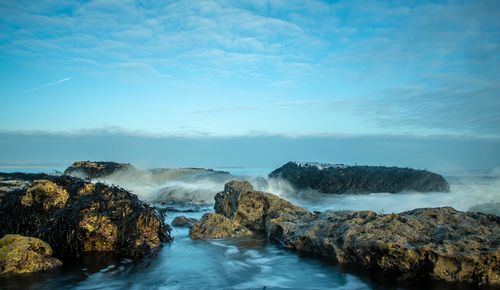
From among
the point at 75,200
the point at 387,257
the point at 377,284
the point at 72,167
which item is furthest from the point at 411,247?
the point at 72,167

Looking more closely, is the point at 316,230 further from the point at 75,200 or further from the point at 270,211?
the point at 75,200

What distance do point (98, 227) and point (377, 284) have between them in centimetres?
470

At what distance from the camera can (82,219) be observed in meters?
6.70

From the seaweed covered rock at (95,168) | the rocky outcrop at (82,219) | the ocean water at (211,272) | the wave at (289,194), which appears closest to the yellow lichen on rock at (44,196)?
the rocky outcrop at (82,219)

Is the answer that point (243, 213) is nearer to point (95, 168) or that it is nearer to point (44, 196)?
point (44, 196)

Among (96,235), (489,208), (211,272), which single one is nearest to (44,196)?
(96,235)

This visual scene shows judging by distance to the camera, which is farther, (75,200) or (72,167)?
(72,167)

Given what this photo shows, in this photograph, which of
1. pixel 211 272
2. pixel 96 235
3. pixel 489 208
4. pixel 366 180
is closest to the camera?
pixel 211 272

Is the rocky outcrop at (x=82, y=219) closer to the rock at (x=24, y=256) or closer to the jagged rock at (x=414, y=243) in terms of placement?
the rock at (x=24, y=256)

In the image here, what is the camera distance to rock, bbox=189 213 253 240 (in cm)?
806

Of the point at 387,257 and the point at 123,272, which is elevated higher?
the point at 387,257

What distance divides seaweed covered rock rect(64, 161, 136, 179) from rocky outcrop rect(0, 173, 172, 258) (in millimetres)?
12189

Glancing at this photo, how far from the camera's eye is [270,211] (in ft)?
29.4

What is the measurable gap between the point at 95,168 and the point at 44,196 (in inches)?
544
